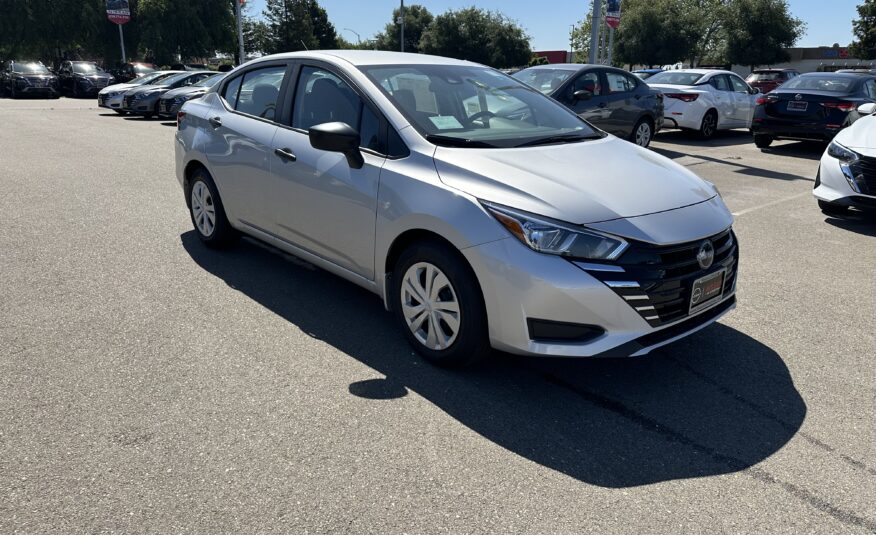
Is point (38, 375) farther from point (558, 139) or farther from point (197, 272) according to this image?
point (558, 139)

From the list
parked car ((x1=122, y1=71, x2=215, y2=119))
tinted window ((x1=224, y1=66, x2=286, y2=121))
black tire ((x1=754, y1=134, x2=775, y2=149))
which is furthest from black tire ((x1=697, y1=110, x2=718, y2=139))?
parked car ((x1=122, y1=71, x2=215, y2=119))

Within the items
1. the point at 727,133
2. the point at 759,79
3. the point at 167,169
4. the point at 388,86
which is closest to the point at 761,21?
the point at 759,79

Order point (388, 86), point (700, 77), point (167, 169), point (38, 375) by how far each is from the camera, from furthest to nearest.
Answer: point (700, 77)
point (167, 169)
point (388, 86)
point (38, 375)

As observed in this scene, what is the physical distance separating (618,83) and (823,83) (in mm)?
4539

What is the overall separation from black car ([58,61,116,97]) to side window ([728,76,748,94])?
25421 mm

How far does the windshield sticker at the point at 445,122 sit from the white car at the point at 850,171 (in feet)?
16.3

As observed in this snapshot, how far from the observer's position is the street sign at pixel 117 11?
113 ft

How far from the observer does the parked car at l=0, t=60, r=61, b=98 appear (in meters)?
28.1

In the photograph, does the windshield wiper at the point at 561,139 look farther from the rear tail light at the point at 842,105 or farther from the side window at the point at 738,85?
the side window at the point at 738,85

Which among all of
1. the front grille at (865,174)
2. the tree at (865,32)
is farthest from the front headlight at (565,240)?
the tree at (865,32)

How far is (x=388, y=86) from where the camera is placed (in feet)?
13.1

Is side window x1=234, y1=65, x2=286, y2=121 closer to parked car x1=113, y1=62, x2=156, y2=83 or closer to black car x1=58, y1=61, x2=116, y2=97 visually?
black car x1=58, y1=61, x2=116, y2=97

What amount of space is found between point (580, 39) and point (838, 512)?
2982 inches

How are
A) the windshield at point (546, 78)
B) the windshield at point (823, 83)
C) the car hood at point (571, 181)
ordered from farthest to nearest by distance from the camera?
the windshield at point (823, 83), the windshield at point (546, 78), the car hood at point (571, 181)
